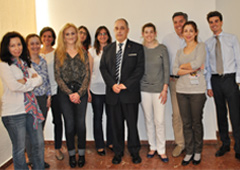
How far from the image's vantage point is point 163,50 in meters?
3.03

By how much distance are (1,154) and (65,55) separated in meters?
1.58

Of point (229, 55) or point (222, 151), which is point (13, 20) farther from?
point (222, 151)

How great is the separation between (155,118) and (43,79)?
1.56 meters

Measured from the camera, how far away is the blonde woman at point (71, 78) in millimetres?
2814

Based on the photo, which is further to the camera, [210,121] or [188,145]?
[210,121]

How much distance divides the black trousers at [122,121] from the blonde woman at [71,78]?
0.42 metres

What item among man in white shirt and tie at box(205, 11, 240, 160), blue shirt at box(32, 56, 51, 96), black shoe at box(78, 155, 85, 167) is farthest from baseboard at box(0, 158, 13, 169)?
man in white shirt and tie at box(205, 11, 240, 160)

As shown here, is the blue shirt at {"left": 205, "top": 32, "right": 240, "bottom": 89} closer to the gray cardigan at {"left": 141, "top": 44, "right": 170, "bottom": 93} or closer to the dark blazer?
the gray cardigan at {"left": 141, "top": 44, "right": 170, "bottom": 93}

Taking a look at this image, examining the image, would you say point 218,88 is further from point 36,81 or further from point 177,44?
point 36,81

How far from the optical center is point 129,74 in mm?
2900

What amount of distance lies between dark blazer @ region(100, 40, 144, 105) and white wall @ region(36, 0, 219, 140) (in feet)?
3.22

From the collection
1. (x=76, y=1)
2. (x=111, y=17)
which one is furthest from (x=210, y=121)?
(x=76, y=1)

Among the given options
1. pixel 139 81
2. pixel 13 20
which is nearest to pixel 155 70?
pixel 139 81

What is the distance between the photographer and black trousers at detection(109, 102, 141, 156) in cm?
293
